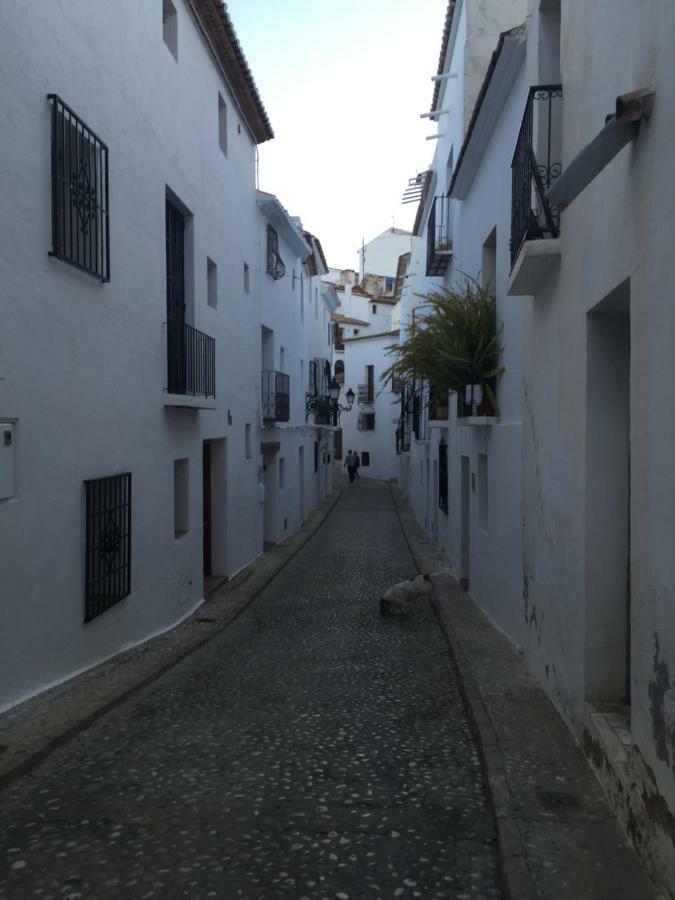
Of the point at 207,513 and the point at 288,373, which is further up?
the point at 288,373

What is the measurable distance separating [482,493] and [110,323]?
5.54 meters

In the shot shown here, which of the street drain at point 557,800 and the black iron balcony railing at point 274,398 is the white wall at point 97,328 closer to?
the street drain at point 557,800

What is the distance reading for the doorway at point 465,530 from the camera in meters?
12.0

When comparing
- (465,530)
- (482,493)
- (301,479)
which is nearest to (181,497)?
(482,493)

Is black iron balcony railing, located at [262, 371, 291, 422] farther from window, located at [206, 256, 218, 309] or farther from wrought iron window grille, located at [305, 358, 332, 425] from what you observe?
wrought iron window grille, located at [305, 358, 332, 425]

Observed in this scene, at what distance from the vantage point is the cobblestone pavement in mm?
3422

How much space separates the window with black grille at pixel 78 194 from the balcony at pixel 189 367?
90.3 inches

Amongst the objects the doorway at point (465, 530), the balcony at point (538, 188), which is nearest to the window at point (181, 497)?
the doorway at point (465, 530)

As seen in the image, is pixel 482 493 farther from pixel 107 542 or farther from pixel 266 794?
pixel 266 794

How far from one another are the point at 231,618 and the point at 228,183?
22.8ft

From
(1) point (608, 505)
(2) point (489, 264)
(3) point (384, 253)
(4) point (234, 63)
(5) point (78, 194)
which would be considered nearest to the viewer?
(1) point (608, 505)

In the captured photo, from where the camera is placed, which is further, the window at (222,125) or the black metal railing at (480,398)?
the window at (222,125)

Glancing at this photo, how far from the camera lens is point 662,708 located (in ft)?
10.6

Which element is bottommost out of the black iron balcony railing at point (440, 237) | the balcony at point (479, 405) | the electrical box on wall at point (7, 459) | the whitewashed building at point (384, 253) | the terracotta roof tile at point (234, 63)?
the electrical box on wall at point (7, 459)
